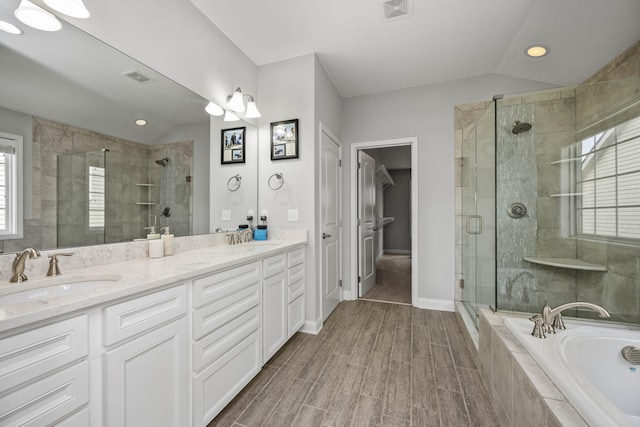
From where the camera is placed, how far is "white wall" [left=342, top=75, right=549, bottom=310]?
3.04 metres

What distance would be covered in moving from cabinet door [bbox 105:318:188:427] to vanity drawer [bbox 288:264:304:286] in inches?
42.7

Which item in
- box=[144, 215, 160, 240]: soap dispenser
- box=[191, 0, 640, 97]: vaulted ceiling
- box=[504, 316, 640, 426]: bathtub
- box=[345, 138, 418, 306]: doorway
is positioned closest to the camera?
box=[504, 316, 640, 426]: bathtub

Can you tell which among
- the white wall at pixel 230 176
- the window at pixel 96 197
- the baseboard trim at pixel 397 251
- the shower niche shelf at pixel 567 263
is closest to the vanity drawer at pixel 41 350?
the window at pixel 96 197

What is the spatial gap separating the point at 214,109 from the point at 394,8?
1593mm

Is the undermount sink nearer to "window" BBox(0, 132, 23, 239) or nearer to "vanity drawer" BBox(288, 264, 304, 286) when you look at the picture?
"window" BBox(0, 132, 23, 239)

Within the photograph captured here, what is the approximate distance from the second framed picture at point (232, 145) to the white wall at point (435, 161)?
179 centimetres

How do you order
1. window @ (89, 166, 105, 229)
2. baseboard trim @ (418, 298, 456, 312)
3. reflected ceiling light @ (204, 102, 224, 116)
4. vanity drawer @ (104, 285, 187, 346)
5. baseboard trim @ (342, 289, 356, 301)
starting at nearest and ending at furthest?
vanity drawer @ (104, 285, 187, 346) < window @ (89, 166, 105, 229) < reflected ceiling light @ (204, 102, 224, 116) < baseboard trim @ (418, 298, 456, 312) < baseboard trim @ (342, 289, 356, 301)

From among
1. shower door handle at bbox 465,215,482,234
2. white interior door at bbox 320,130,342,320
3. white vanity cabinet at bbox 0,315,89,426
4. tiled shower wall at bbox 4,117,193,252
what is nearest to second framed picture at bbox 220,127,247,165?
tiled shower wall at bbox 4,117,193,252

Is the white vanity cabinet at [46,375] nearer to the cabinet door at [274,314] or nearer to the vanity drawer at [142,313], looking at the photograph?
the vanity drawer at [142,313]

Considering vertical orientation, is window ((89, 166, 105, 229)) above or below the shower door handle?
above

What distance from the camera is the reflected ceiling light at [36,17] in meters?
1.10

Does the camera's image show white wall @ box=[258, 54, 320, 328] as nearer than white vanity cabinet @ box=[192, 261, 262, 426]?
No

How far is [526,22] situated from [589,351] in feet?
7.81

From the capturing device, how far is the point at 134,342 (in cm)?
96
